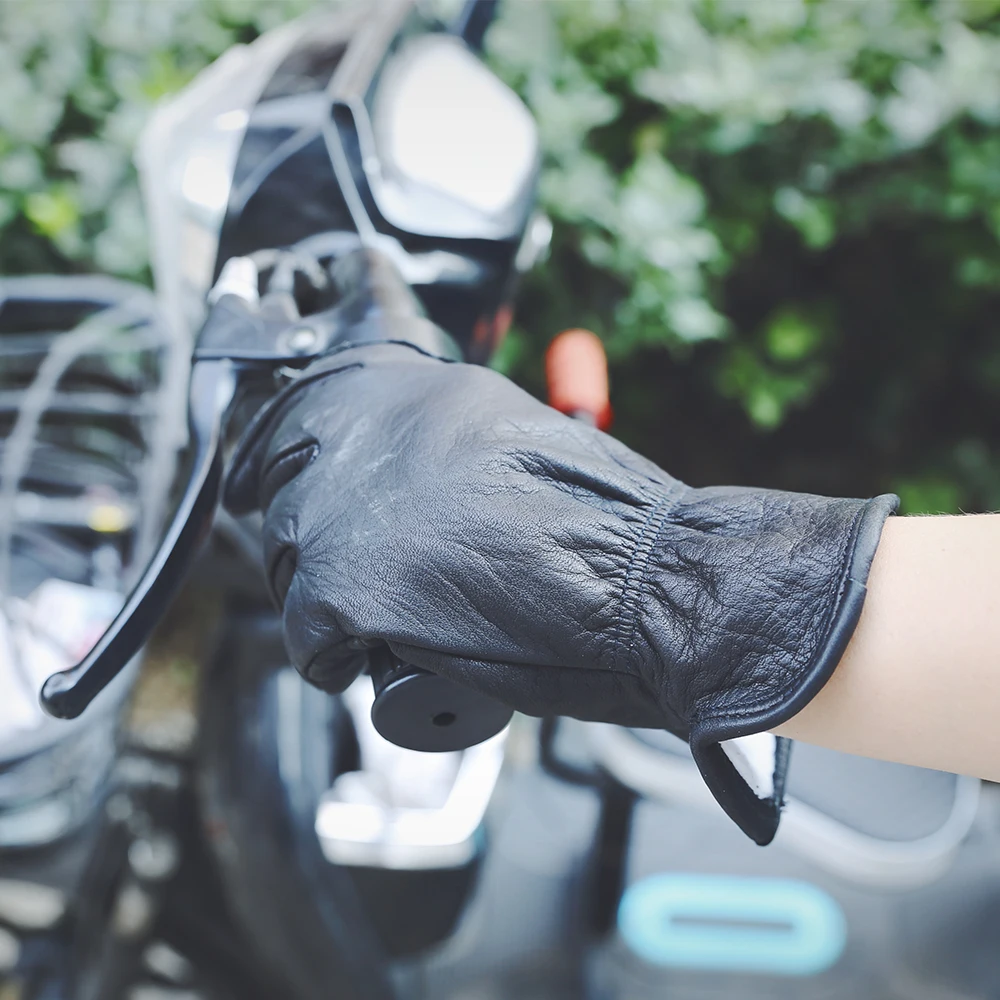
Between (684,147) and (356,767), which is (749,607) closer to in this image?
(356,767)

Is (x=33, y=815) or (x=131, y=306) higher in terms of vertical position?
(x=131, y=306)

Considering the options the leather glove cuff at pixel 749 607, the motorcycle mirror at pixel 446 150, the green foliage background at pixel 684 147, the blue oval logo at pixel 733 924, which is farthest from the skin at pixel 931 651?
the green foliage background at pixel 684 147

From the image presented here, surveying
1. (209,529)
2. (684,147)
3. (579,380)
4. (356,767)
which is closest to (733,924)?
(356,767)

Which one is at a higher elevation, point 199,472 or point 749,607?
point 749,607

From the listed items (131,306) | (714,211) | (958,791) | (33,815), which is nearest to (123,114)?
(131,306)

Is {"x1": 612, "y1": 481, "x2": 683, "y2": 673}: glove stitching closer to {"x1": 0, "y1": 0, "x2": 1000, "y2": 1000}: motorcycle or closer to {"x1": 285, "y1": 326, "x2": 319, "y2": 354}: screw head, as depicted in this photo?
{"x1": 0, "y1": 0, "x2": 1000, "y2": 1000}: motorcycle

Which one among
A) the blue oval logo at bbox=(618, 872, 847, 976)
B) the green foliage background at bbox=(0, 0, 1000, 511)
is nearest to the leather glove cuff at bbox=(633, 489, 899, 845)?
the blue oval logo at bbox=(618, 872, 847, 976)

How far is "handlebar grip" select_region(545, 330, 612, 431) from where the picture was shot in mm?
698

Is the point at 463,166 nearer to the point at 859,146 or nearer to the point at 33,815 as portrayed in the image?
the point at 33,815

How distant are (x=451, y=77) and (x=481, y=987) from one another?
37.3 inches

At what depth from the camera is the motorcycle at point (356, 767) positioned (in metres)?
0.66

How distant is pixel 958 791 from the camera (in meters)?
1.08

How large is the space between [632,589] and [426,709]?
0.13m

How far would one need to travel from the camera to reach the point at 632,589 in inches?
18.4
